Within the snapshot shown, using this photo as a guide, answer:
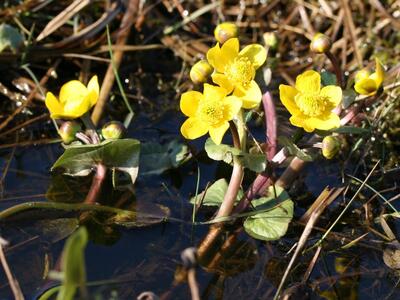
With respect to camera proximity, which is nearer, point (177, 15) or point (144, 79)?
point (144, 79)

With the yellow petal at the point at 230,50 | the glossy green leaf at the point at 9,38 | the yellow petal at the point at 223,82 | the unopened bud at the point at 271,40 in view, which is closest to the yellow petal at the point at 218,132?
the yellow petal at the point at 223,82

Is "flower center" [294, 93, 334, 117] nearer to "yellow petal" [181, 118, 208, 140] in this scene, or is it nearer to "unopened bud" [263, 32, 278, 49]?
"yellow petal" [181, 118, 208, 140]

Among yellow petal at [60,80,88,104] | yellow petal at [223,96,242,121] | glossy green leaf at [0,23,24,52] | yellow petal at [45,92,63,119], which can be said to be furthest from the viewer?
glossy green leaf at [0,23,24,52]

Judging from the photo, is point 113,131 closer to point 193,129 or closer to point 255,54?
point 193,129

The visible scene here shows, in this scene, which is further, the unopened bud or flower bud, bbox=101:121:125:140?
the unopened bud

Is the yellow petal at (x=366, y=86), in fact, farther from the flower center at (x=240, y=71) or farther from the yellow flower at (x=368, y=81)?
the flower center at (x=240, y=71)

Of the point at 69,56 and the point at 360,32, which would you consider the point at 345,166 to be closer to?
the point at 360,32

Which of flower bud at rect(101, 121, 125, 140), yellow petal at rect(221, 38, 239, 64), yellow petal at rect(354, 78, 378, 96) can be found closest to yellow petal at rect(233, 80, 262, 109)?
yellow petal at rect(221, 38, 239, 64)

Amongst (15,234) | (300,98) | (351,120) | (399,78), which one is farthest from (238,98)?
(399,78)
